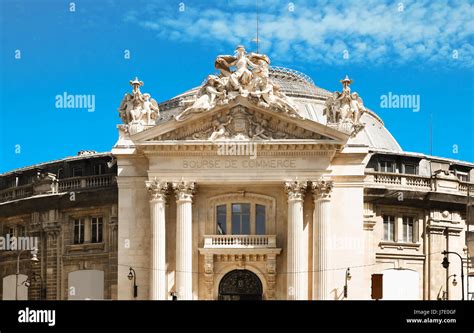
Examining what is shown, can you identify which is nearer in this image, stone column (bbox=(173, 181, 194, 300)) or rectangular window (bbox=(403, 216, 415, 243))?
stone column (bbox=(173, 181, 194, 300))

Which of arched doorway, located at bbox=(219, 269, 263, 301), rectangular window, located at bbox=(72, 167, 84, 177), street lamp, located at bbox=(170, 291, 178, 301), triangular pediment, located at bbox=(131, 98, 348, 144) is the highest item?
triangular pediment, located at bbox=(131, 98, 348, 144)

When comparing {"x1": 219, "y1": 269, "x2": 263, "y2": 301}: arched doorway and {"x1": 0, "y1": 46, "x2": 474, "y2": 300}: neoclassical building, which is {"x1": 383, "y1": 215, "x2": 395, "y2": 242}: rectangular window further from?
{"x1": 219, "y1": 269, "x2": 263, "y2": 301}: arched doorway

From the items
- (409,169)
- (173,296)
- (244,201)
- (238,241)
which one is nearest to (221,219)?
(244,201)

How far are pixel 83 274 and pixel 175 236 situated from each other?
32.4 feet

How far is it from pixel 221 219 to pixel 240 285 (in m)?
4.28

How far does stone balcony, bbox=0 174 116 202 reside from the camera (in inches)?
2744

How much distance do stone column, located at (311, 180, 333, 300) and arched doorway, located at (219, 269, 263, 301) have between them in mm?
4125

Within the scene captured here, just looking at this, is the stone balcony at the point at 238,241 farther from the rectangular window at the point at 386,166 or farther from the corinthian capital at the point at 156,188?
the rectangular window at the point at 386,166

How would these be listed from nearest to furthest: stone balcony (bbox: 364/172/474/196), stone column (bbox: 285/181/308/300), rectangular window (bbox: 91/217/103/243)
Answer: stone column (bbox: 285/181/308/300)
stone balcony (bbox: 364/172/474/196)
rectangular window (bbox: 91/217/103/243)

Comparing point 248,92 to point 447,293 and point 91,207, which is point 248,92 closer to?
point 91,207

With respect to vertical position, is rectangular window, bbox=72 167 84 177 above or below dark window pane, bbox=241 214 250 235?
above

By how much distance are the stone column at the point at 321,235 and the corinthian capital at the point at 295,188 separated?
0.61 metres

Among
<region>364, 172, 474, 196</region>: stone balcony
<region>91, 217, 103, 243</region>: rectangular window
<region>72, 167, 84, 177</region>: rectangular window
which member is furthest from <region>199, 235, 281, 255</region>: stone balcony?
<region>72, 167, 84, 177</region>: rectangular window
